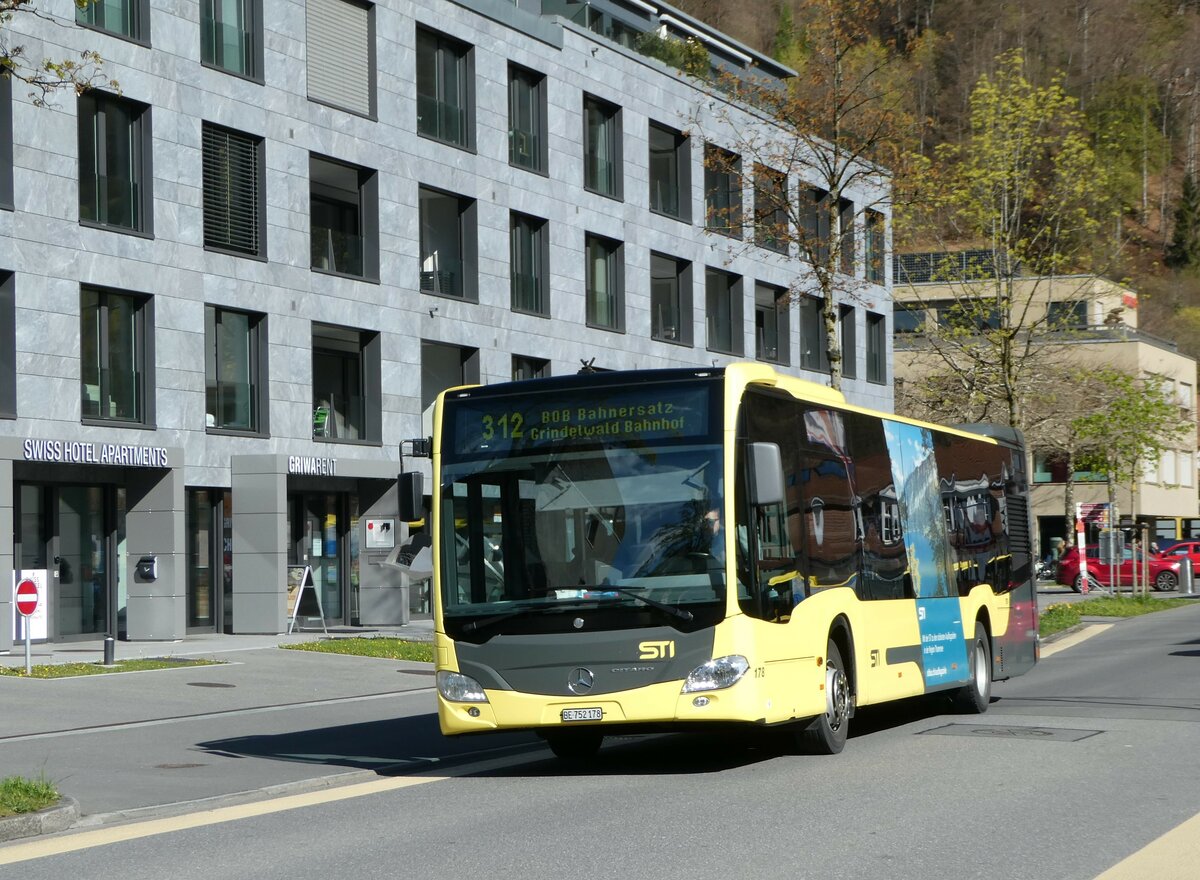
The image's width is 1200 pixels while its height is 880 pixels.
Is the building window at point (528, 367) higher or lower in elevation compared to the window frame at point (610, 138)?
lower

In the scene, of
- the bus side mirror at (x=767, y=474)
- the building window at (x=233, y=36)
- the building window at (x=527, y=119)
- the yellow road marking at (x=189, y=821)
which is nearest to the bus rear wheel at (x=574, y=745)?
the yellow road marking at (x=189, y=821)

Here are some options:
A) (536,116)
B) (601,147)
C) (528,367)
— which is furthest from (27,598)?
(601,147)

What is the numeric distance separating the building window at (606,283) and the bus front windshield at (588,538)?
29849 mm

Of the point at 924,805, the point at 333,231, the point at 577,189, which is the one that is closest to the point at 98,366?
the point at 333,231

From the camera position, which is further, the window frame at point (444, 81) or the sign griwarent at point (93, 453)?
the window frame at point (444, 81)

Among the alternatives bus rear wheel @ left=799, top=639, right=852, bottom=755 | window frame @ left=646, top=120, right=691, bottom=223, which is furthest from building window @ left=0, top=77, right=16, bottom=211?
window frame @ left=646, top=120, right=691, bottom=223

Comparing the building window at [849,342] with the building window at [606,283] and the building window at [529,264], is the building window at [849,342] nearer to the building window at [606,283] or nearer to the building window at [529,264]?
the building window at [606,283]

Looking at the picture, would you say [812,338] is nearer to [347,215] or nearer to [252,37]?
[347,215]

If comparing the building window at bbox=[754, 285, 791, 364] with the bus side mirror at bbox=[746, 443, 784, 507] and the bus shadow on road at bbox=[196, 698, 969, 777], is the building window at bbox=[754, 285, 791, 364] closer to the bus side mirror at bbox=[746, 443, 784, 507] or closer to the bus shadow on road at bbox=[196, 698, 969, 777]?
the bus shadow on road at bbox=[196, 698, 969, 777]

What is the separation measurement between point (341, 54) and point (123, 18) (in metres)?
5.78

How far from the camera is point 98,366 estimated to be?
28906 mm

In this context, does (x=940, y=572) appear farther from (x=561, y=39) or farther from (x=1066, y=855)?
(x=561, y=39)

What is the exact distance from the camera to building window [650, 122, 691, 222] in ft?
149

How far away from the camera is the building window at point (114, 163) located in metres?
28.9
